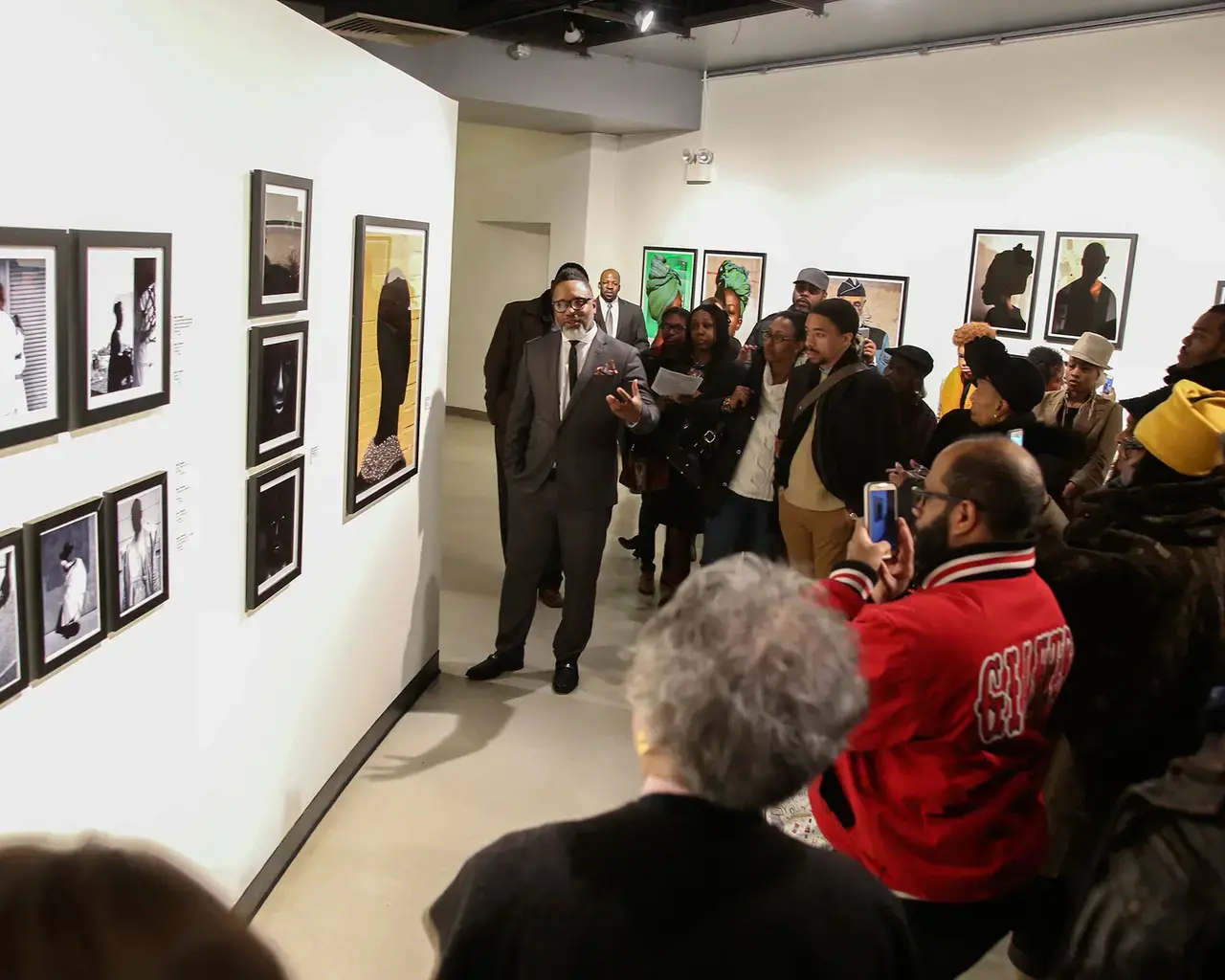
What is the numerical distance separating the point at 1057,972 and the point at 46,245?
192 cm

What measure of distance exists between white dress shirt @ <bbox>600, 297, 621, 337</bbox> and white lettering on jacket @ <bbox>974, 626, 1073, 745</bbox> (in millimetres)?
5345

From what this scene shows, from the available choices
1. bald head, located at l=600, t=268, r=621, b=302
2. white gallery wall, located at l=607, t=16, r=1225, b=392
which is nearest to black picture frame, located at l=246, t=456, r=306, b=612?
bald head, located at l=600, t=268, r=621, b=302

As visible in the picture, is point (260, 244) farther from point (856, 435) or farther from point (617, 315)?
point (617, 315)

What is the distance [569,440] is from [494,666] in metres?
1.14

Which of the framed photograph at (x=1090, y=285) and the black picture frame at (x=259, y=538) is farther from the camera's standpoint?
the framed photograph at (x=1090, y=285)

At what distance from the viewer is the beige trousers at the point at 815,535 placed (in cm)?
411

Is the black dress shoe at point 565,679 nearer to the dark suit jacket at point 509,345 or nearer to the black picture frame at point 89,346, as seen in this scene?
the dark suit jacket at point 509,345

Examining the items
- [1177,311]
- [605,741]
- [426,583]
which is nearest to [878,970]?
[605,741]

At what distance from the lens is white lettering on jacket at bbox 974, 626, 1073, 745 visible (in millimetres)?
1850

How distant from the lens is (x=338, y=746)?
3.62 meters

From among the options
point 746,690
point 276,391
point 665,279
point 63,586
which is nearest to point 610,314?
point 665,279

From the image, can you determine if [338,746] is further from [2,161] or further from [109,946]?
[109,946]

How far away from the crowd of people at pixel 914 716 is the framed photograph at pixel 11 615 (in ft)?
3.16

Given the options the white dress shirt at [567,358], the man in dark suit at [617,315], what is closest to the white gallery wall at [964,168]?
the man in dark suit at [617,315]
